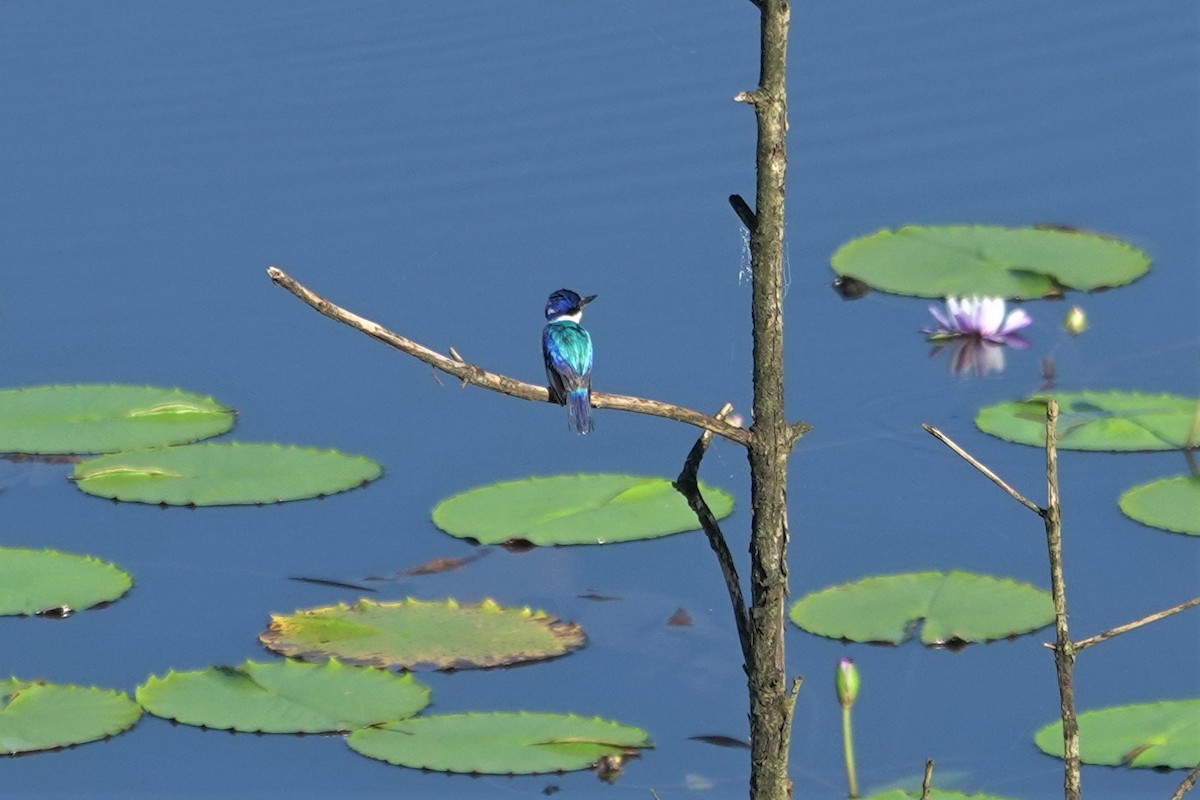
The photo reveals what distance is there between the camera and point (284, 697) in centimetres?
307

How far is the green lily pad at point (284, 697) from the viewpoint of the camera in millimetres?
2994

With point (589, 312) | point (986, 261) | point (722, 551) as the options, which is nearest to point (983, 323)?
point (986, 261)

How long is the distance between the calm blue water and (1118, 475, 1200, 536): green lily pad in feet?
0.14

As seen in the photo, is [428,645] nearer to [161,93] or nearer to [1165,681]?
[1165,681]

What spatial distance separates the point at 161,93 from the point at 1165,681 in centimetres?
381

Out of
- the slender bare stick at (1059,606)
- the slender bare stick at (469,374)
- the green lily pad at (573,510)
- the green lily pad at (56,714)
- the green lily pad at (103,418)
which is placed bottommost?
the slender bare stick at (1059,606)

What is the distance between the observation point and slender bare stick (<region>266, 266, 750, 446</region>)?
1.47 m

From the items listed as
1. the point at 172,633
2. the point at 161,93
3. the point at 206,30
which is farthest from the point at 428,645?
the point at 206,30

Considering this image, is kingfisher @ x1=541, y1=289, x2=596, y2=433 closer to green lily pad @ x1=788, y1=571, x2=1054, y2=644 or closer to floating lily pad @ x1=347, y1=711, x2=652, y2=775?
floating lily pad @ x1=347, y1=711, x2=652, y2=775

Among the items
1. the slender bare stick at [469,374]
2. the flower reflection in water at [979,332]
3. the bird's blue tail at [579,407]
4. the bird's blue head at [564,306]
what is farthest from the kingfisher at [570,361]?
the flower reflection in water at [979,332]

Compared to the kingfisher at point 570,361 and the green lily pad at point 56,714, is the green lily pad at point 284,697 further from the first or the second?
the kingfisher at point 570,361

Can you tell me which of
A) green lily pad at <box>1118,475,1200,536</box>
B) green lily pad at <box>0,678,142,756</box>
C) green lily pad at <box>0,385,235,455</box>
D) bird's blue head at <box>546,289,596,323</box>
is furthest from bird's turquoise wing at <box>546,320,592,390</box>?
green lily pad at <box>0,385,235,455</box>

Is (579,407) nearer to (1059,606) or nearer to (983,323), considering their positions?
(1059,606)

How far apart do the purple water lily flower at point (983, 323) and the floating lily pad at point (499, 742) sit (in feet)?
5.90
